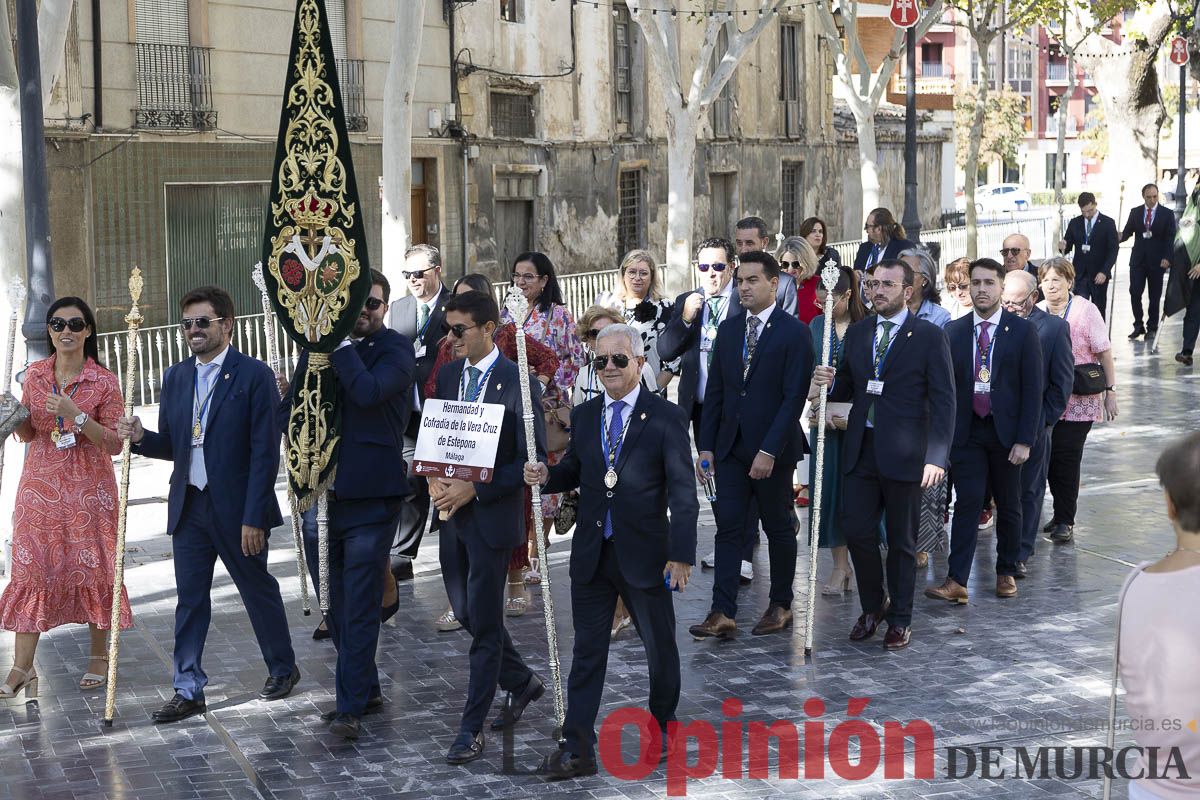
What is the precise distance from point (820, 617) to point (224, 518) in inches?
139

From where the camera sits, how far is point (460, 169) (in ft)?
96.1

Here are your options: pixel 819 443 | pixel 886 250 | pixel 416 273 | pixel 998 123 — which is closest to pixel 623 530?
pixel 819 443

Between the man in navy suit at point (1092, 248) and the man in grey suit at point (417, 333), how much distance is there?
12669 millimetres

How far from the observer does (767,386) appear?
8789mm

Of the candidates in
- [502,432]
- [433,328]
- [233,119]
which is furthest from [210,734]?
[233,119]

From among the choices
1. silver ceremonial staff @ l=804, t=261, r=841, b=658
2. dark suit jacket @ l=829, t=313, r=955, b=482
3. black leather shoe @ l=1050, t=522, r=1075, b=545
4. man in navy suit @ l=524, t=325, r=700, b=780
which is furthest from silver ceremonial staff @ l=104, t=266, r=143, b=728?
black leather shoe @ l=1050, t=522, r=1075, b=545

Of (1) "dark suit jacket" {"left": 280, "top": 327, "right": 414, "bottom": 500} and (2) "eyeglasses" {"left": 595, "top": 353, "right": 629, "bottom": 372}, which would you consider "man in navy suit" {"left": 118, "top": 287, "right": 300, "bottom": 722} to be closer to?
(1) "dark suit jacket" {"left": 280, "top": 327, "right": 414, "bottom": 500}

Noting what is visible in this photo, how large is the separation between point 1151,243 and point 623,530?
17.1m

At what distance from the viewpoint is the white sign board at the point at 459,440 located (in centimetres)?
698

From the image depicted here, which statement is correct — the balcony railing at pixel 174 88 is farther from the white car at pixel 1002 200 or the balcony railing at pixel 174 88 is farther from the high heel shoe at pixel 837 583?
the white car at pixel 1002 200

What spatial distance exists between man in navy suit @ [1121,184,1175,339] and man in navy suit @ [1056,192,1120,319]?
2.90 ft

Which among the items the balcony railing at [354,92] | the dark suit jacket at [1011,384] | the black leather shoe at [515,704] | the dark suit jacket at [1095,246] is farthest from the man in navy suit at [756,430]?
the balcony railing at [354,92]

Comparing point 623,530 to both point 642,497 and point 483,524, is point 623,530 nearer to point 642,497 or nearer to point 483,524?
point 642,497

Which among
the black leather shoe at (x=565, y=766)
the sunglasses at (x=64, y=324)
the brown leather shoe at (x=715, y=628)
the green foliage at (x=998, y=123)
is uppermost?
the green foliage at (x=998, y=123)
